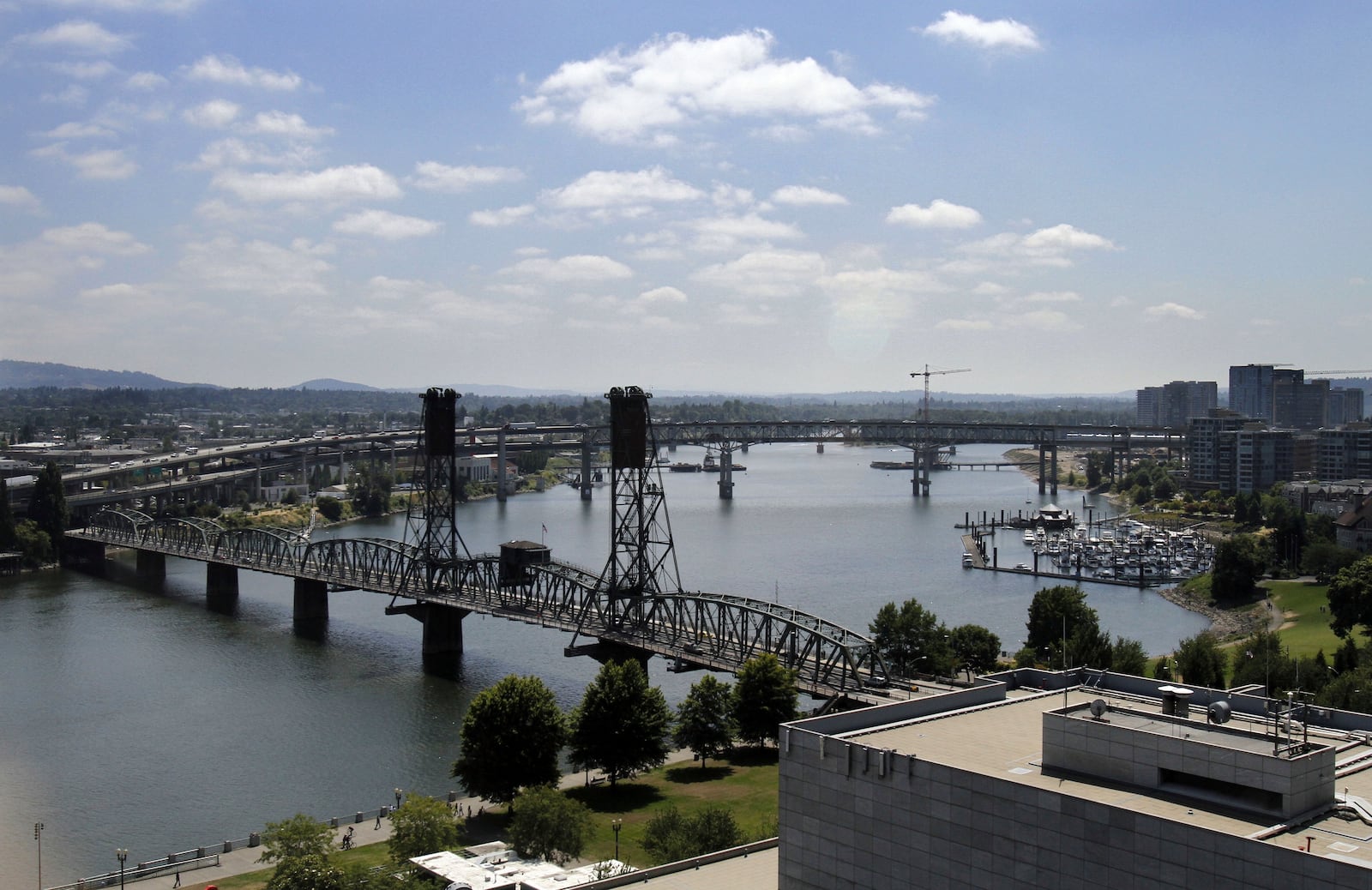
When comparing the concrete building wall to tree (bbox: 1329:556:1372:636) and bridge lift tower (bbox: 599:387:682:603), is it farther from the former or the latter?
tree (bbox: 1329:556:1372:636)

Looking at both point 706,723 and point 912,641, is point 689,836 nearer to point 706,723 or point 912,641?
point 706,723

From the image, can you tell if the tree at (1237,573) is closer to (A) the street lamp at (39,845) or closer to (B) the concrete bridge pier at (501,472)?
(A) the street lamp at (39,845)

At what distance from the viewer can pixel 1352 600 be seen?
4503cm

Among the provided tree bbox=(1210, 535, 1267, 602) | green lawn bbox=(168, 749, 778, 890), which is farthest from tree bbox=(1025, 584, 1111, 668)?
tree bbox=(1210, 535, 1267, 602)

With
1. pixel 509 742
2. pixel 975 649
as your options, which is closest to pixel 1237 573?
pixel 975 649

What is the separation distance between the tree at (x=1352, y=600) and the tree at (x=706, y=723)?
→ 2535 centimetres

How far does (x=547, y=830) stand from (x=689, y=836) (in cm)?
281

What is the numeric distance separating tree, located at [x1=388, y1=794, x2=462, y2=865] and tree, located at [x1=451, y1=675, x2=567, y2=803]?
13.6ft

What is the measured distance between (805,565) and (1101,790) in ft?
180

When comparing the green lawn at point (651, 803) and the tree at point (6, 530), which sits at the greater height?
the tree at point (6, 530)

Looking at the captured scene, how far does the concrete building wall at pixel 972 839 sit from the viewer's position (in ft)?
44.9

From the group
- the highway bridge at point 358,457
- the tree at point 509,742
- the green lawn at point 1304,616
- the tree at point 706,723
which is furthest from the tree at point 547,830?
the highway bridge at point 358,457

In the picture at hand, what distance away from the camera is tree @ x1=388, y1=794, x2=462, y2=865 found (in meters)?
23.9

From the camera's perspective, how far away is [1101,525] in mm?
91625
